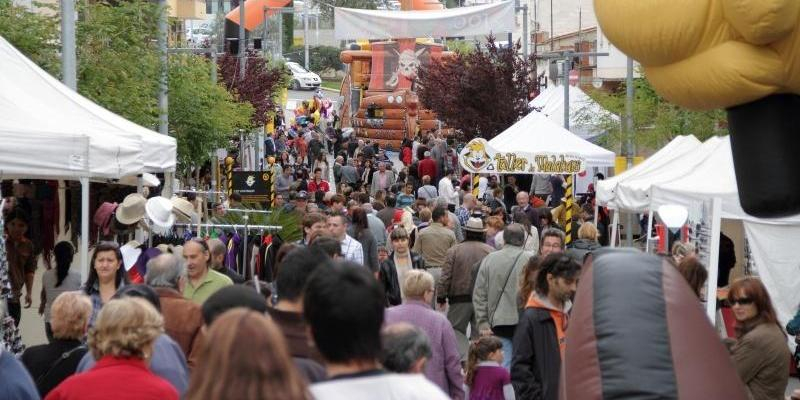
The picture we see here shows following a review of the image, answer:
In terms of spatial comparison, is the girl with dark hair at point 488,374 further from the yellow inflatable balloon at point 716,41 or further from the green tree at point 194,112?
the green tree at point 194,112

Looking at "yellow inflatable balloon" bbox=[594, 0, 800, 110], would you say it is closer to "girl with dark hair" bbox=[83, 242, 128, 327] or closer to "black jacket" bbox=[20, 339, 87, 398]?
"black jacket" bbox=[20, 339, 87, 398]

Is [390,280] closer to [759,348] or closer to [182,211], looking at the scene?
[182,211]

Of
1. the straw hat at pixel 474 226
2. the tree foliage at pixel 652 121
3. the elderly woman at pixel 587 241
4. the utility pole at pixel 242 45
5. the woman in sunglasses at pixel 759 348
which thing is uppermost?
the utility pole at pixel 242 45

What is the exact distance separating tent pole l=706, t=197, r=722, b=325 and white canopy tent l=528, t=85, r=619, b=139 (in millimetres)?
20615

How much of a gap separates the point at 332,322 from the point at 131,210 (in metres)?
9.57

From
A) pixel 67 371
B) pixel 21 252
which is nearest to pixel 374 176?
pixel 21 252

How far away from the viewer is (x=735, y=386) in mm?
6066

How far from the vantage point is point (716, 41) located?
8.01 m

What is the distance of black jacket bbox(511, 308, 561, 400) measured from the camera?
8.77 metres

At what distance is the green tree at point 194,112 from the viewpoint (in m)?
26.1

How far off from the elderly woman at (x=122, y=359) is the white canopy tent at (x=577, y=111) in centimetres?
2536

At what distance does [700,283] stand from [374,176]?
81.3 ft

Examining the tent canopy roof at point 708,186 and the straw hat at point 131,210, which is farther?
the tent canopy roof at point 708,186

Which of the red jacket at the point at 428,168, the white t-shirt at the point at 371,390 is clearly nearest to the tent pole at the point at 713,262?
the white t-shirt at the point at 371,390
